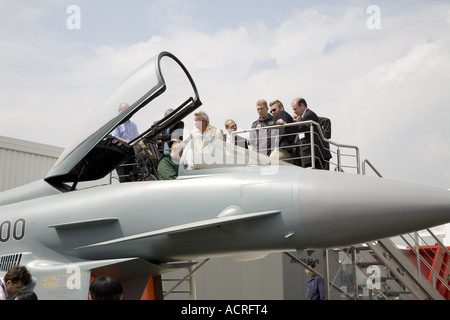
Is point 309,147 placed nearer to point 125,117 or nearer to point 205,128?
point 205,128

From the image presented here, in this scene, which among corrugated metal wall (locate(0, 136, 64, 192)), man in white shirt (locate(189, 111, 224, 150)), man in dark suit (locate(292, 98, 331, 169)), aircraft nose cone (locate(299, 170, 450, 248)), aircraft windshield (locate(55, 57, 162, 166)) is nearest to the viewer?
aircraft nose cone (locate(299, 170, 450, 248))

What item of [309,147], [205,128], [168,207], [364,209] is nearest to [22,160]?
[205,128]

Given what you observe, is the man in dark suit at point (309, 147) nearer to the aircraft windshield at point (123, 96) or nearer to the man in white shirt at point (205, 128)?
the man in white shirt at point (205, 128)

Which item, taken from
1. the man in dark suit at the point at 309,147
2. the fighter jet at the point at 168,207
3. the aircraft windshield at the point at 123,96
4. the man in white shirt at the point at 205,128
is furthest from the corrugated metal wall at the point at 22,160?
the man in dark suit at the point at 309,147

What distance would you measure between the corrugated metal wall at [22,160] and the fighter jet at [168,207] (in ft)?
25.6

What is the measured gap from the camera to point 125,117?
6062 mm

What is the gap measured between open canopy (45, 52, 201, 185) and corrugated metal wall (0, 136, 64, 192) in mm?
8531

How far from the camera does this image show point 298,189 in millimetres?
4918

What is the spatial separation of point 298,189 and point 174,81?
2.28m

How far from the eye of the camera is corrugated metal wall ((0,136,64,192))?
14242 millimetres

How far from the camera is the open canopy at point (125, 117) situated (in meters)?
6.07

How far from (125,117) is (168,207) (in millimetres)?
1312

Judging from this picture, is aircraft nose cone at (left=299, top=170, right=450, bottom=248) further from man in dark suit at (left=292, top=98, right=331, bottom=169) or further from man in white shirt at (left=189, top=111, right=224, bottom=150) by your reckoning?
man in dark suit at (left=292, top=98, right=331, bottom=169)

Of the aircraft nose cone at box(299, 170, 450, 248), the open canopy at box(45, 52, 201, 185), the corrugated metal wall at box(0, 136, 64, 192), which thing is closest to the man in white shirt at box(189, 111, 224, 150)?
the open canopy at box(45, 52, 201, 185)
